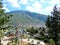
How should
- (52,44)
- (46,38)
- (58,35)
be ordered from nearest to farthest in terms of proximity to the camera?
(52,44), (58,35), (46,38)

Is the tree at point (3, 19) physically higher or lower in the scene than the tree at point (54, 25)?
higher

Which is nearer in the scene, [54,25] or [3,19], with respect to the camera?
[3,19]

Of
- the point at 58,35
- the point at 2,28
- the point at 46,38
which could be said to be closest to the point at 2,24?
the point at 2,28

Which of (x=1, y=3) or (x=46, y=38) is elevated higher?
(x=1, y=3)

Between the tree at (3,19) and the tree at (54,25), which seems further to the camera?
the tree at (54,25)

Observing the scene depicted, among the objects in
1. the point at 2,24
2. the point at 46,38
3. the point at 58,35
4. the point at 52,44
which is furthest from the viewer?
the point at 46,38

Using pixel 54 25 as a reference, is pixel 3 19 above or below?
above

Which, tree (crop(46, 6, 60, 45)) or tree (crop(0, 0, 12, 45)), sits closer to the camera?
tree (crop(0, 0, 12, 45))

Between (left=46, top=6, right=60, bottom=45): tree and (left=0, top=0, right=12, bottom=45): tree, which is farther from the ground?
(left=0, top=0, right=12, bottom=45): tree

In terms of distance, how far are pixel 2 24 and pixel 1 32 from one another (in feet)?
2.81

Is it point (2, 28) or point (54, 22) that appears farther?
point (54, 22)

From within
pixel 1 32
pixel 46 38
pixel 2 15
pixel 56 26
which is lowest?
pixel 46 38

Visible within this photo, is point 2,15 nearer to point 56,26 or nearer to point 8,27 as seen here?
point 8,27

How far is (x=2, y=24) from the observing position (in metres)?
17.1
